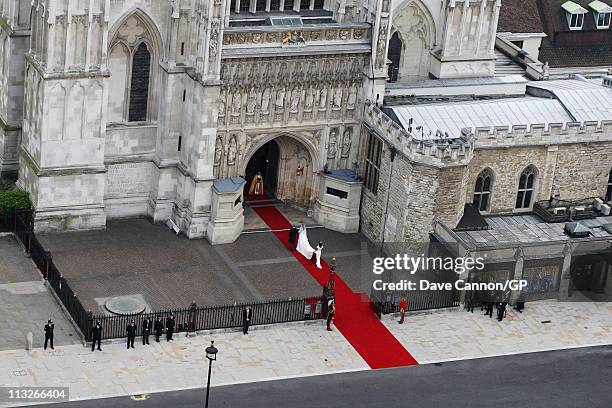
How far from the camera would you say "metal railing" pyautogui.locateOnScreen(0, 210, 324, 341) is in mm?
85188

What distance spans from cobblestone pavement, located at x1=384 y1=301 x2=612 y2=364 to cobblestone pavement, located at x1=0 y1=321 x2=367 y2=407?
3.93m

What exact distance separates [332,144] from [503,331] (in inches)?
620

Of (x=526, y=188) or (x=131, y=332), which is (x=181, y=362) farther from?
(x=526, y=188)

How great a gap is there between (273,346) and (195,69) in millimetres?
16485

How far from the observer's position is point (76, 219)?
94.8m

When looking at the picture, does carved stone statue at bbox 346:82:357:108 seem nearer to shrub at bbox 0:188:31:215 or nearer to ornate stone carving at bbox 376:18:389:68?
ornate stone carving at bbox 376:18:389:68

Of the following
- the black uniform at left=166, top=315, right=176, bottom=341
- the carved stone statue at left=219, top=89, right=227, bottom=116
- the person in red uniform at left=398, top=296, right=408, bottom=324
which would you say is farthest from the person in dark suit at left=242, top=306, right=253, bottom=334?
the carved stone statue at left=219, top=89, right=227, bottom=116

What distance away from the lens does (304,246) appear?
313ft

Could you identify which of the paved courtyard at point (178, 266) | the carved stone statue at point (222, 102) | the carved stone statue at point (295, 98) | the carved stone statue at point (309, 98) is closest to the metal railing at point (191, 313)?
the paved courtyard at point (178, 266)

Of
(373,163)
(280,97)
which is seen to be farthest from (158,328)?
(373,163)

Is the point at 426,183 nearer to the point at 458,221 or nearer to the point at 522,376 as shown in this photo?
the point at 458,221

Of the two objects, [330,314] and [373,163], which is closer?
[330,314]

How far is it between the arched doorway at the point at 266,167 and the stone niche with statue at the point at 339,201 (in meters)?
3.07

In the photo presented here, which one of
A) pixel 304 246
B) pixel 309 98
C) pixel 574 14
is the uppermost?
pixel 574 14
